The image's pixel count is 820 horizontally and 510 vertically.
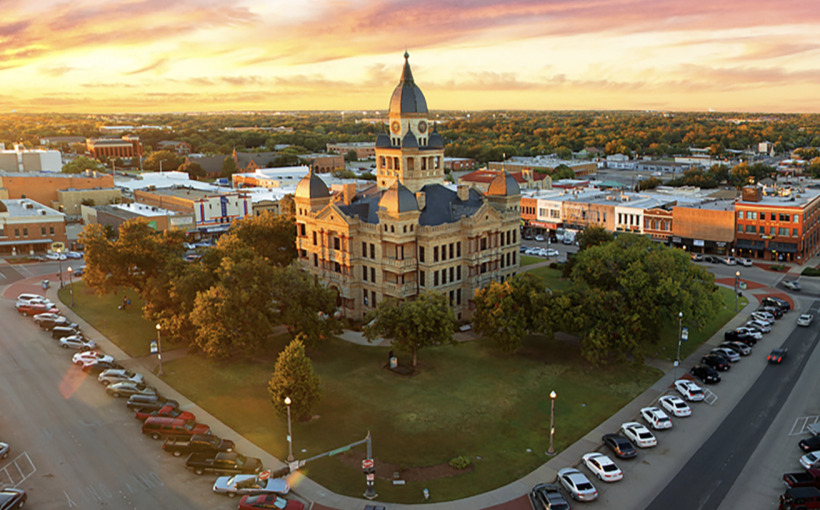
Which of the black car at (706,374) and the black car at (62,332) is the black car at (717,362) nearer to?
the black car at (706,374)

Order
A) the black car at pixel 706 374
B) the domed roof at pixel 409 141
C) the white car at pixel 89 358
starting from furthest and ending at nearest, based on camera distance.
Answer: the domed roof at pixel 409 141 → the white car at pixel 89 358 → the black car at pixel 706 374

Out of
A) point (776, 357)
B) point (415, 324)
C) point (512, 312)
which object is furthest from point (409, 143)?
point (776, 357)

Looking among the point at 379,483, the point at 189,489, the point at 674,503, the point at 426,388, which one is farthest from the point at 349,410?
the point at 674,503

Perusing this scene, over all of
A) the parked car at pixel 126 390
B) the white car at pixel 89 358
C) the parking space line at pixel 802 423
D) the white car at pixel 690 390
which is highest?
the white car at pixel 89 358

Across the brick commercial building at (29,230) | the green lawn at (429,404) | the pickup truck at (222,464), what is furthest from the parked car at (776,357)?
the brick commercial building at (29,230)

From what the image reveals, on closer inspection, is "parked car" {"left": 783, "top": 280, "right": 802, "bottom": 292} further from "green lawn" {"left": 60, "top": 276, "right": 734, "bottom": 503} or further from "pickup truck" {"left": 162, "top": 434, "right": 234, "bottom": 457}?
"pickup truck" {"left": 162, "top": 434, "right": 234, "bottom": 457}

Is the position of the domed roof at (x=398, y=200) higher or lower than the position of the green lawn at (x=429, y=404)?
higher

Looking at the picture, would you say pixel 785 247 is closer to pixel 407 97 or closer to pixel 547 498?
pixel 407 97
